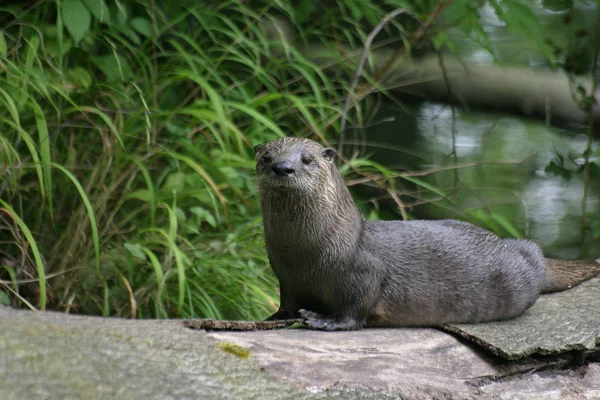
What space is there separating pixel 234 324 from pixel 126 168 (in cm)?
146

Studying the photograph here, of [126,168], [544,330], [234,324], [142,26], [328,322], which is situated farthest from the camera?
[142,26]

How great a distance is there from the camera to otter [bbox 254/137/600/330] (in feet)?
7.96

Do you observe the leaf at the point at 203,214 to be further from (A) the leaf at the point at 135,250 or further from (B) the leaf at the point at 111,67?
(B) the leaf at the point at 111,67

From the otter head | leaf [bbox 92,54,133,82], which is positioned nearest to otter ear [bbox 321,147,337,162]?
the otter head

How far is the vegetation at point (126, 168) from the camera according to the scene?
317 centimetres

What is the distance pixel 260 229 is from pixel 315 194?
113cm

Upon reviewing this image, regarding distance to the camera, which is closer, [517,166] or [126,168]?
[126,168]

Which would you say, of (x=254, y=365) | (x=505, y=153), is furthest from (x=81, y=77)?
(x=505, y=153)

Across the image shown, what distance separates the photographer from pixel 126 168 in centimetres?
349

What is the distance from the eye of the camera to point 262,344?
6.89 ft

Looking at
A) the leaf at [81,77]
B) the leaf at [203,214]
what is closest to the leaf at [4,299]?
the leaf at [203,214]

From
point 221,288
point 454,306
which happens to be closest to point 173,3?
point 221,288

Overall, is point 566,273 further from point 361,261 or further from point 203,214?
point 203,214

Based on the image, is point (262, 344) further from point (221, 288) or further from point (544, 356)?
point (221, 288)
